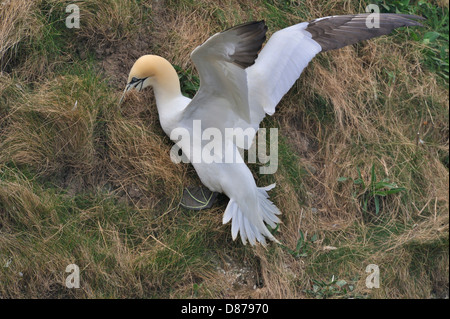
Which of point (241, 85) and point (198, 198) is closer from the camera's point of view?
point (241, 85)

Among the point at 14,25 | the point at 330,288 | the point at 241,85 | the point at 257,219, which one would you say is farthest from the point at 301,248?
the point at 14,25

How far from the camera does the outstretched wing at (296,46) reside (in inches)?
184

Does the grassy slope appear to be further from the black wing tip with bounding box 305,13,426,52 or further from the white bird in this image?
the black wing tip with bounding box 305,13,426,52

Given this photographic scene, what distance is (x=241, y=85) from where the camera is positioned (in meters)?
4.16

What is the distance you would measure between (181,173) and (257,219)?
1.94 feet

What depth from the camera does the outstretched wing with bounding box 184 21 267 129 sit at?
393cm

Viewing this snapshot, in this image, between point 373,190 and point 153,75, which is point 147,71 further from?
point 373,190

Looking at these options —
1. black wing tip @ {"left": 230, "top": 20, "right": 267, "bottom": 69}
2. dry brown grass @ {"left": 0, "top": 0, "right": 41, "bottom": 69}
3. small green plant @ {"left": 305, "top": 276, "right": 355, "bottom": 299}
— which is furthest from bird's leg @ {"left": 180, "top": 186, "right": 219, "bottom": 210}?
dry brown grass @ {"left": 0, "top": 0, "right": 41, "bottom": 69}

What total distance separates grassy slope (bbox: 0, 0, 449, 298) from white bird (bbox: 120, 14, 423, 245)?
0.20 meters

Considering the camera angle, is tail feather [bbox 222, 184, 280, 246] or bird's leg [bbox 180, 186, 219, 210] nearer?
tail feather [bbox 222, 184, 280, 246]

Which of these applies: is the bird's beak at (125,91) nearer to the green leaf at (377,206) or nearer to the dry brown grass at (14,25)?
the dry brown grass at (14,25)

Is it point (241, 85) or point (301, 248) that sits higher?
point (241, 85)

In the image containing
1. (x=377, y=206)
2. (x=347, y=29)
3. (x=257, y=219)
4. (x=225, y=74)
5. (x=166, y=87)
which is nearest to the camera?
(x=225, y=74)

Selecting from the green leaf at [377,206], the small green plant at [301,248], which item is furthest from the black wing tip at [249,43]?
the green leaf at [377,206]
